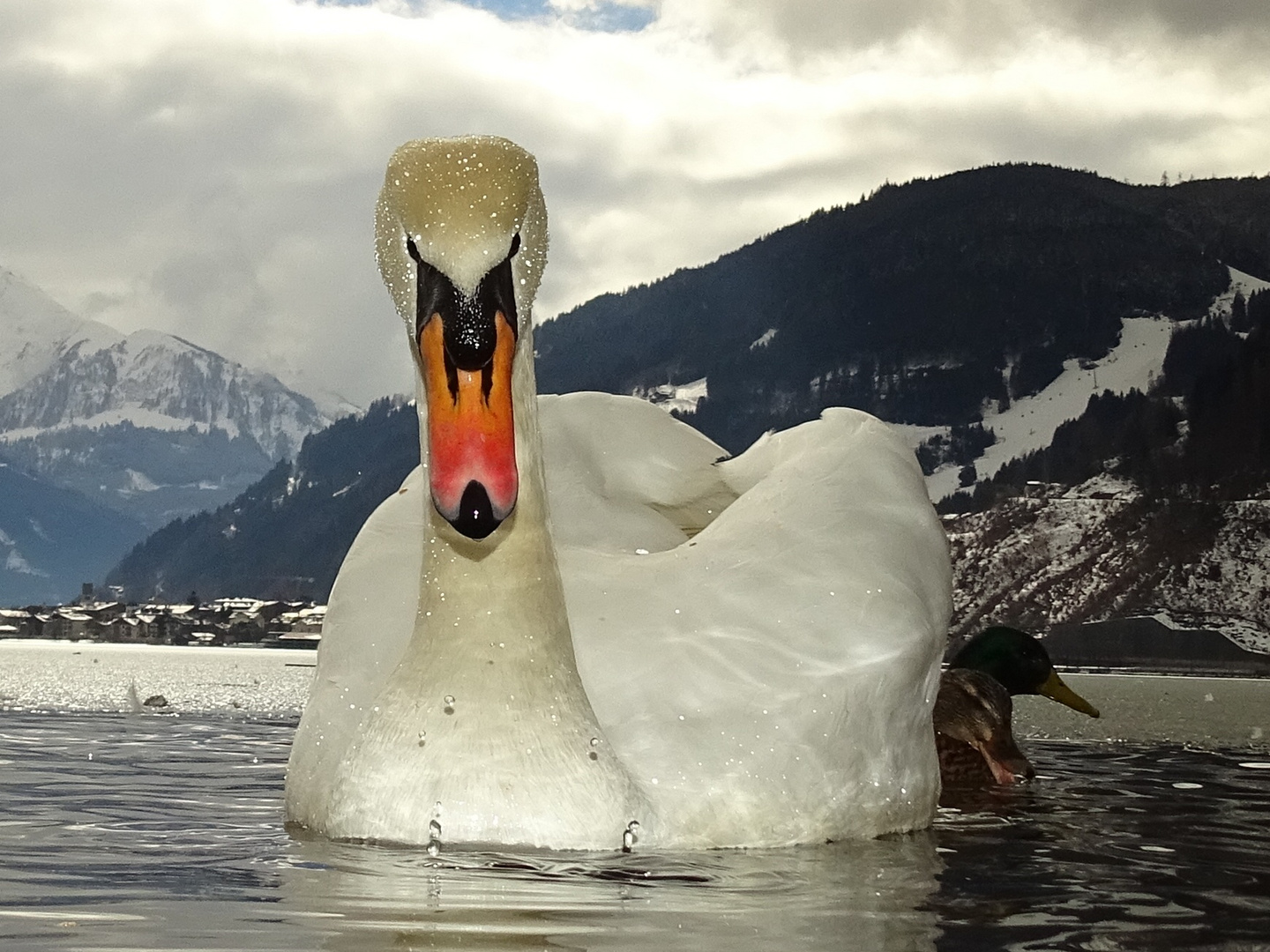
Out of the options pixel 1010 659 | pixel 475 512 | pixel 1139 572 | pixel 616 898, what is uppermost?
pixel 1139 572

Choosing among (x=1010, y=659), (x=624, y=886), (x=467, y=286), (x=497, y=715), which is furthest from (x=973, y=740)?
(x=467, y=286)

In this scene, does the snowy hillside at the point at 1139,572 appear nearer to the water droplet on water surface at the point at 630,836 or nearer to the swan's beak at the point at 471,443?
the water droplet on water surface at the point at 630,836

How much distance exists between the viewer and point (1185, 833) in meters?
8.48

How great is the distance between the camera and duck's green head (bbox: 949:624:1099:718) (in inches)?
582

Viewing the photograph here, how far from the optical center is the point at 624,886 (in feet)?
18.9

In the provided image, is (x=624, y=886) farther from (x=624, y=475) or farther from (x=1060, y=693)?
(x=1060, y=693)

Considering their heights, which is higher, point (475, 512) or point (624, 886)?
point (475, 512)

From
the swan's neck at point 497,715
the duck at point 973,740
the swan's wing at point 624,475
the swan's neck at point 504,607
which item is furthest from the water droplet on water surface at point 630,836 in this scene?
the duck at point 973,740

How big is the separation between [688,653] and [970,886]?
1435 millimetres

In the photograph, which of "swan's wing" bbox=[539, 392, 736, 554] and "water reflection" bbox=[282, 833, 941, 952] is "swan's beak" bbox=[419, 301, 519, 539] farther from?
"swan's wing" bbox=[539, 392, 736, 554]

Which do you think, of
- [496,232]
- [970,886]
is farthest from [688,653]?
[496,232]

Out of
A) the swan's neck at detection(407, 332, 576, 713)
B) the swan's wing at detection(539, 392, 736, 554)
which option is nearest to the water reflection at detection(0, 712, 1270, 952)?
the swan's neck at detection(407, 332, 576, 713)

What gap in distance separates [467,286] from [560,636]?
4.83 feet

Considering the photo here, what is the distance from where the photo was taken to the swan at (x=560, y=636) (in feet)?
19.9
